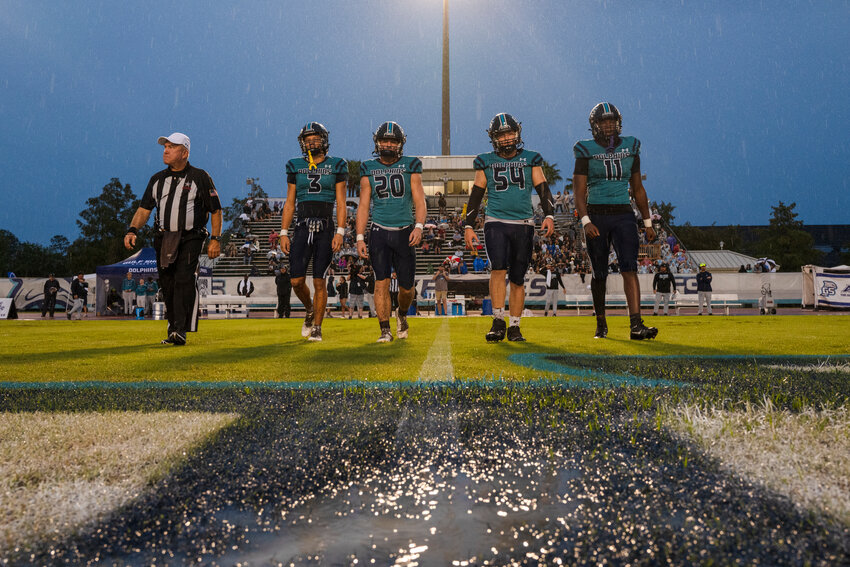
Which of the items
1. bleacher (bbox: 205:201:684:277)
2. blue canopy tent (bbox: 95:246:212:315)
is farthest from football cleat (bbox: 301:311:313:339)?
bleacher (bbox: 205:201:684:277)

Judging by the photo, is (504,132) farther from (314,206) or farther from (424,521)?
(424,521)

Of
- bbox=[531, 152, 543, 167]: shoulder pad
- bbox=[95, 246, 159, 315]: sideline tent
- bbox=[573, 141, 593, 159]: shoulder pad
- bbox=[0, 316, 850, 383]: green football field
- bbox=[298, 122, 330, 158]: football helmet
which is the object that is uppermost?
bbox=[298, 122, 330, 158]: football helmet

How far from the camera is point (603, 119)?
22.0ft

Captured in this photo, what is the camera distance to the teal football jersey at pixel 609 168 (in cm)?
661

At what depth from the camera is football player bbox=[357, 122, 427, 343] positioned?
6559 millimetres

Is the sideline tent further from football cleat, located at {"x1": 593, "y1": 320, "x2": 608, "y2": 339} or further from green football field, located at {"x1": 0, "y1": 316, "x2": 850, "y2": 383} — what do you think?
football cleat, located at {"x1": 593, "y1": 320, "x2": 608, "y2": 339}

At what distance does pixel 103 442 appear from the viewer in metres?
1.75

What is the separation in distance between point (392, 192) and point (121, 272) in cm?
2021

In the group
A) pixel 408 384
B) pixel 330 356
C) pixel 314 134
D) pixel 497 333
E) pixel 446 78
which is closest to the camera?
pixel 408 384

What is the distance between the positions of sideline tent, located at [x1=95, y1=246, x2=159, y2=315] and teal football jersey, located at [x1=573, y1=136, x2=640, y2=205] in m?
19.7

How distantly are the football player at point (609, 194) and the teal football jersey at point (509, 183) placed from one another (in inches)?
25.1

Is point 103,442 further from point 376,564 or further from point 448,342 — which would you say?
point 448,342

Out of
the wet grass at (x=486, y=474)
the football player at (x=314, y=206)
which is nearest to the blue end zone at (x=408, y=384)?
the wet grass at (x=486, y=474)

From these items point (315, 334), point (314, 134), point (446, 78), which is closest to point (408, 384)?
point (315, 334)
